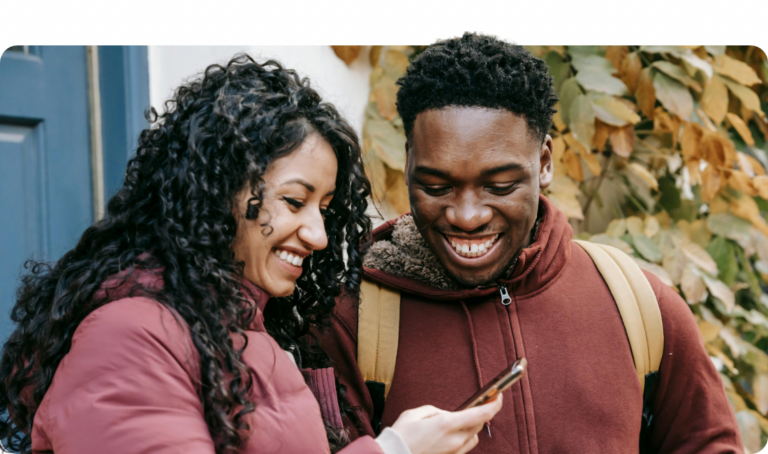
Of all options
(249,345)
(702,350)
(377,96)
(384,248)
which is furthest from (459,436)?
(377,96)

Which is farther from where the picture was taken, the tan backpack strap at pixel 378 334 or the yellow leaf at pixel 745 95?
the yellow leaf at pixel 745 95

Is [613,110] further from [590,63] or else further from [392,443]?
[392,443]

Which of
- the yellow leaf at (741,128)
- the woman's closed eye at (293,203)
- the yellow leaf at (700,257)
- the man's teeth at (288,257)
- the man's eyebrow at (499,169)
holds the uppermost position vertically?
the yellow leaf at (741,128)

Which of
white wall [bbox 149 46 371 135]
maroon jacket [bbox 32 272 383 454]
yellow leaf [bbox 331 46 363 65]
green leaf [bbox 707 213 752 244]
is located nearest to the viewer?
maroon jacket [bbox 32 272 383 454]

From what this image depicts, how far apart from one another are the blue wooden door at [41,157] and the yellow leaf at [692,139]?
240 centimetres

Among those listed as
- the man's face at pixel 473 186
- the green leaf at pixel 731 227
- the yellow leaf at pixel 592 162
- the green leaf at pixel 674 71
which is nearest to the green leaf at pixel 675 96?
the green leaf at pixel 674 71

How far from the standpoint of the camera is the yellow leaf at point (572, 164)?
107 inches

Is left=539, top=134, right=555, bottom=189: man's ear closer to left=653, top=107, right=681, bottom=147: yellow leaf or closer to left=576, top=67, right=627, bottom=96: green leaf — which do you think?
left=576, top=67, right=627, bottom=96: green leaf

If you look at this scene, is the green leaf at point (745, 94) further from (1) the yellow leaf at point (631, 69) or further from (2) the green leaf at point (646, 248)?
(2) the green leaf at point (646, 248)

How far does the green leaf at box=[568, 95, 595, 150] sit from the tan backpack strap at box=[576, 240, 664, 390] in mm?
1117

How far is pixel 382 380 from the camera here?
1.54m

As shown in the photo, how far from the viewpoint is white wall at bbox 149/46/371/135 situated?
219 cm

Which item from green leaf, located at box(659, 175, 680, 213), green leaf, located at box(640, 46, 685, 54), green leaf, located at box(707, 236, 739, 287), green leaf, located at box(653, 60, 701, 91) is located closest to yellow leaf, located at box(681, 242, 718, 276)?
green leaf, located at box(707, 236, 739, 287)

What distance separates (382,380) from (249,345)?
469 mm
